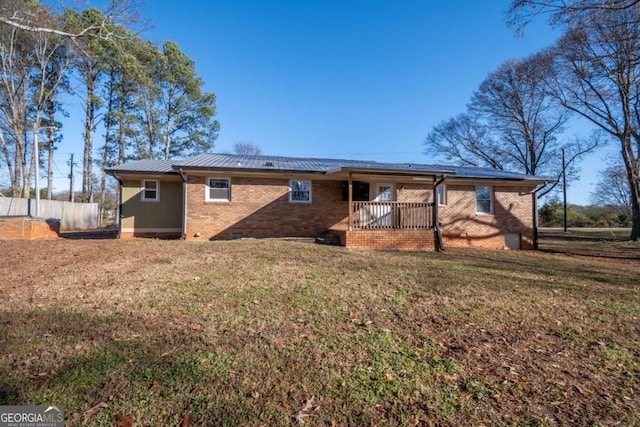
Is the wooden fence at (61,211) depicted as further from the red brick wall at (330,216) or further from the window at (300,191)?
the window at (300,191)

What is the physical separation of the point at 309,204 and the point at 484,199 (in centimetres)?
843

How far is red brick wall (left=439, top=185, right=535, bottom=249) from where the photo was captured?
1388 cm

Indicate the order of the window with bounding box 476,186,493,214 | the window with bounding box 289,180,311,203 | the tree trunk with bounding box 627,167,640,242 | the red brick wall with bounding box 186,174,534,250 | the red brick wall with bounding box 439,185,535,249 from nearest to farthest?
the red brick wall with bounding box 186,174,534,250
the window with bounding box 289,180,311,203
the red brick wall with bounding box 439,185,535,249
the window with bounding box 476,186,493,214
the tree trunk with bounding box 627,167,640,242

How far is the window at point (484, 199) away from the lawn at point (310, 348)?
27.5 ft

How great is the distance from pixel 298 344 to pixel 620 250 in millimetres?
17382

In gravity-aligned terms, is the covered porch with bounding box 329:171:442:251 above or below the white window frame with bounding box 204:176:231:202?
below

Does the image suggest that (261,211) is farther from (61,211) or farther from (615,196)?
(615,196)

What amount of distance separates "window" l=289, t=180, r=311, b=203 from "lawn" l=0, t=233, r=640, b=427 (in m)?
6.33

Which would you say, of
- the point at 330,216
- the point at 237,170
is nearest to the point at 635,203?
the point at 330,216

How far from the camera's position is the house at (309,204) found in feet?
37.5

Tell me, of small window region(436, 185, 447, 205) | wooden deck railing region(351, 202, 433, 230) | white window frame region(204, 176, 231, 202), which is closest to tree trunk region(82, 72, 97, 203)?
white window frame region(204, 176, 231, 202)

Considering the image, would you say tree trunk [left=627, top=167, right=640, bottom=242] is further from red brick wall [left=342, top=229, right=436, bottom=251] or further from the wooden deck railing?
red brick wall [left=342, top=229, right=436, bottom=251]

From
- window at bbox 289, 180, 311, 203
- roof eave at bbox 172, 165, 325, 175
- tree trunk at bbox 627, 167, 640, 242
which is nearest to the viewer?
roof eave at bbox 172, 165, 325, 175

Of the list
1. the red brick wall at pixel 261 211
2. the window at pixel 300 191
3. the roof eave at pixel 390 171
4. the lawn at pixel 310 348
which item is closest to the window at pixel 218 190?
the red brick wall at pixel 261 211
